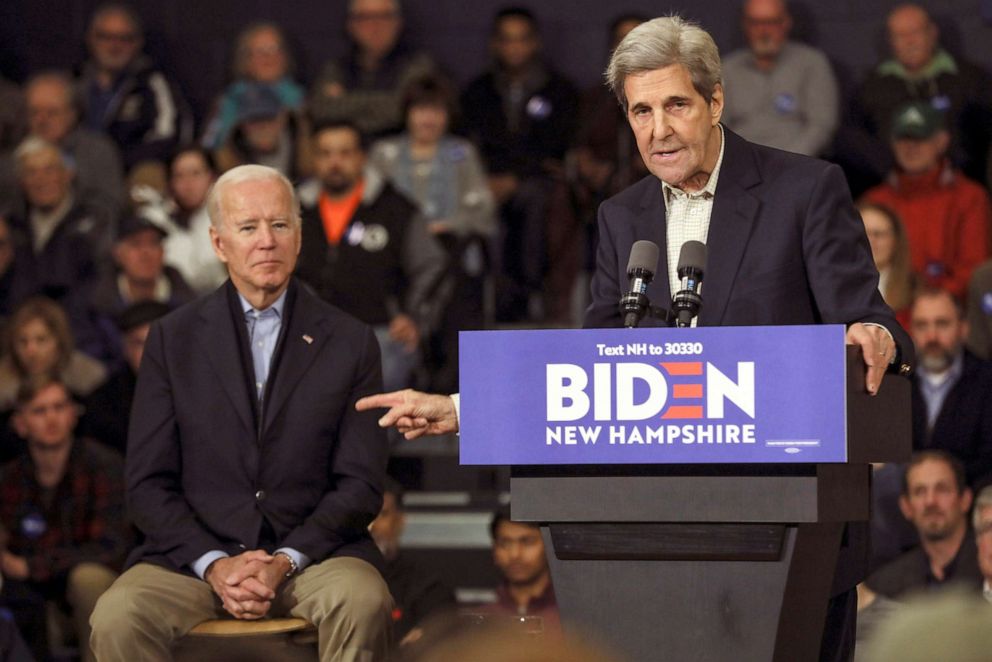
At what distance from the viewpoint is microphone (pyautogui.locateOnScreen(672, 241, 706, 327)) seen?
2.66m

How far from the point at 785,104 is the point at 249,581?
16.4 feet

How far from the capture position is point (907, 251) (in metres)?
6.76

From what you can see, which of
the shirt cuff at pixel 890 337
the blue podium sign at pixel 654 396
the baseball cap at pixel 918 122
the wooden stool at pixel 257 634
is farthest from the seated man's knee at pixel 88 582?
the baseball cap at pixel 918 122

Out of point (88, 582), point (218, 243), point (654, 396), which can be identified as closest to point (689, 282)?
point (654, 396)

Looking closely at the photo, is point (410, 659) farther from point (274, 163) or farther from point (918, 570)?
point (274, 163)

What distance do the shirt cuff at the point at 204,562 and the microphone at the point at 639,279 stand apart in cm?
145

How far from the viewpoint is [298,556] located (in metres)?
3.76

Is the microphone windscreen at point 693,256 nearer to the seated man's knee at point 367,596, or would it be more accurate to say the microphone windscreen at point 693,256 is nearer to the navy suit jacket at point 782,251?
the navy suit jacket at point 782,251

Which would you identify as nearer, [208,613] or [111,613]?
[111,613]

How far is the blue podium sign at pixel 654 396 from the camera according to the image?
8.16 ft

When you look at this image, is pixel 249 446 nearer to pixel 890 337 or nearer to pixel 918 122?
pixel 890 337

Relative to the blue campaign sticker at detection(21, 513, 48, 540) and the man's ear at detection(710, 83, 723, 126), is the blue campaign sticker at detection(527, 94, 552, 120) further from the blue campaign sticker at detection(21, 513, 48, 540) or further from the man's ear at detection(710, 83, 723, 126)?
the man's ear at detection(710, 83, 723, 126)

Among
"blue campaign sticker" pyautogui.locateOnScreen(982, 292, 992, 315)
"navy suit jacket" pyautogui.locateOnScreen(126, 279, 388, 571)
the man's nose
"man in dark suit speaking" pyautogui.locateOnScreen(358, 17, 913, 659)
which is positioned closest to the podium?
"man in dark suit speaking" pyautogui.locateOnScreen(358, 17, 913, 659)

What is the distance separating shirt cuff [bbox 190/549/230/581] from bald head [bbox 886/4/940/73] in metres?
5.29
